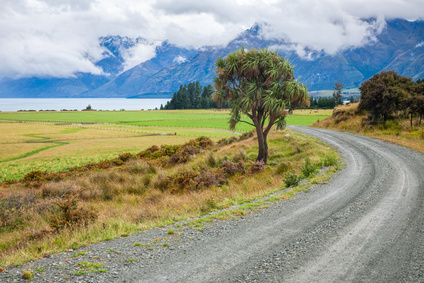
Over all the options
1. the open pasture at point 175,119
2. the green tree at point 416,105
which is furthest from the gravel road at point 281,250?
the open pasture at point 175,119

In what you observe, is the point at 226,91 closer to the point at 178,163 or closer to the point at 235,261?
the point at 178,163

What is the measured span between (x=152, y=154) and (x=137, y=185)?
1488cm

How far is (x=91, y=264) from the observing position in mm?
6531

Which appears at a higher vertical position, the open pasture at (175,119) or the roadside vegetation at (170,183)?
the open pasture at (175,119)

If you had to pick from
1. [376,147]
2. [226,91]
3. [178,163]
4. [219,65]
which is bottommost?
[178,163]

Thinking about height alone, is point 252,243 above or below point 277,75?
below

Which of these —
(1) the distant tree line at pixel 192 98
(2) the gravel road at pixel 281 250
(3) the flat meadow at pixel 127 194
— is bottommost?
(3) the flat meadow at pixel 127 194

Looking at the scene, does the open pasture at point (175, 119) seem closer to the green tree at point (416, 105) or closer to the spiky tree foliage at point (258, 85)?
the green tree at point (416, 105)

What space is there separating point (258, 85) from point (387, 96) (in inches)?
914

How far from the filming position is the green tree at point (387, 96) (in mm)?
34344

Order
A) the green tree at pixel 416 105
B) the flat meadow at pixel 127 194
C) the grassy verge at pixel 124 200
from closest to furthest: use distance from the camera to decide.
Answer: the grassy verge at pixel 124 200
the flat meadow at pixel 127 194
the green tree at pixel 416 105

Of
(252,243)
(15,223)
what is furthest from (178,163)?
(252,243)

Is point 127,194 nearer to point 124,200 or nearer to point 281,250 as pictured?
point 124,200

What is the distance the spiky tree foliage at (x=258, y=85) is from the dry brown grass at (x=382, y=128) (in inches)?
468
